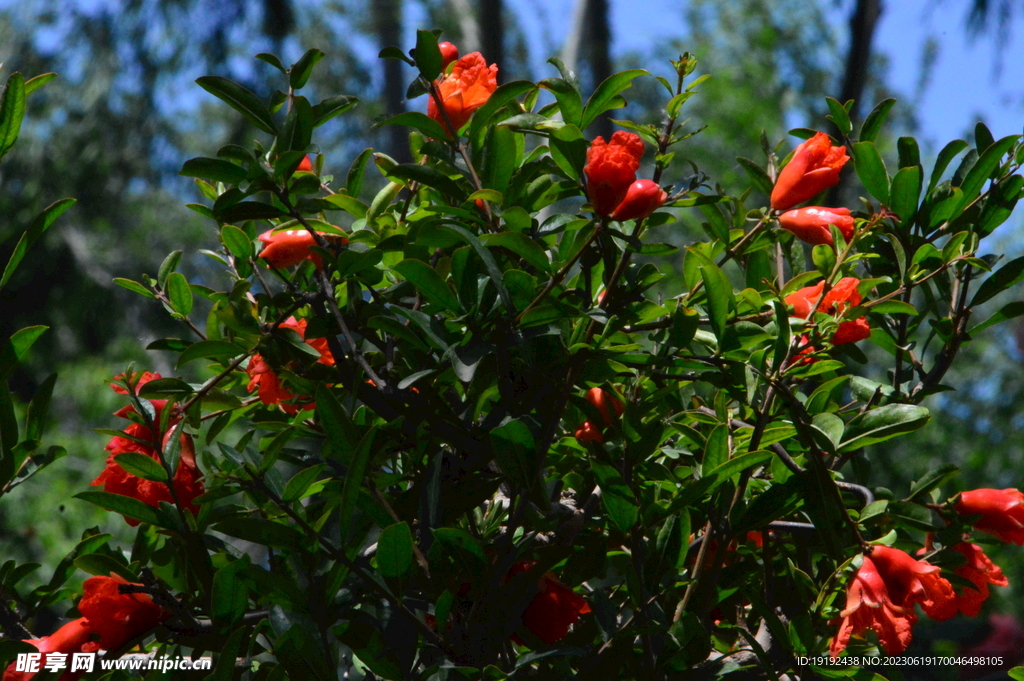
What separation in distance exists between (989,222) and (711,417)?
40cm

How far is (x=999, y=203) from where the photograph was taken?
2.89 feet

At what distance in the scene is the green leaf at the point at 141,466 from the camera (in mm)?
694

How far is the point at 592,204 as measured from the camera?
2.15ft

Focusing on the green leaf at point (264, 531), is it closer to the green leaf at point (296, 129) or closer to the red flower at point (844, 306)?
the green leaf at point (296, 129)

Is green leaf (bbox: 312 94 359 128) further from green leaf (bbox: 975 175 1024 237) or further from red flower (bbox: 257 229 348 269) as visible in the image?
green leaf (bbox: 975 175 1024 237)

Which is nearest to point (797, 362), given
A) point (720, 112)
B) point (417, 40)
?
point (417, 40)

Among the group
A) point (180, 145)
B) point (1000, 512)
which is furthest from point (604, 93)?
point (180, 145)

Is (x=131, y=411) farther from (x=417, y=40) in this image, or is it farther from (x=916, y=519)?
(x=916, y=519)

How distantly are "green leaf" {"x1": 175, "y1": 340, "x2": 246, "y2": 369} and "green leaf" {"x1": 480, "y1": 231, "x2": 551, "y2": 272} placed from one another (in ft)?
0.84

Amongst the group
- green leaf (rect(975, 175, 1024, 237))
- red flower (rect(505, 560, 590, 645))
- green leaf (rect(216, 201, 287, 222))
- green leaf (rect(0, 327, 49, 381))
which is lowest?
red flower (rect(505, 560, 590, 645))

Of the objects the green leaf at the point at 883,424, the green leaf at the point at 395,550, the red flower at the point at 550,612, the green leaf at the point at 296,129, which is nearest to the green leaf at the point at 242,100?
the green leaf at the point at 296,129

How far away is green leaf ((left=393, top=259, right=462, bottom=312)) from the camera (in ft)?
2.10

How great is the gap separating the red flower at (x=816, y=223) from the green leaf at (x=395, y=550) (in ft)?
1.58

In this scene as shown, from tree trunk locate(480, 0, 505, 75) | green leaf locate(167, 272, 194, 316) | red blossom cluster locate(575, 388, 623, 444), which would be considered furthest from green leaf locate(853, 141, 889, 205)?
tree trunk locate(480, 0, 505, 75)
